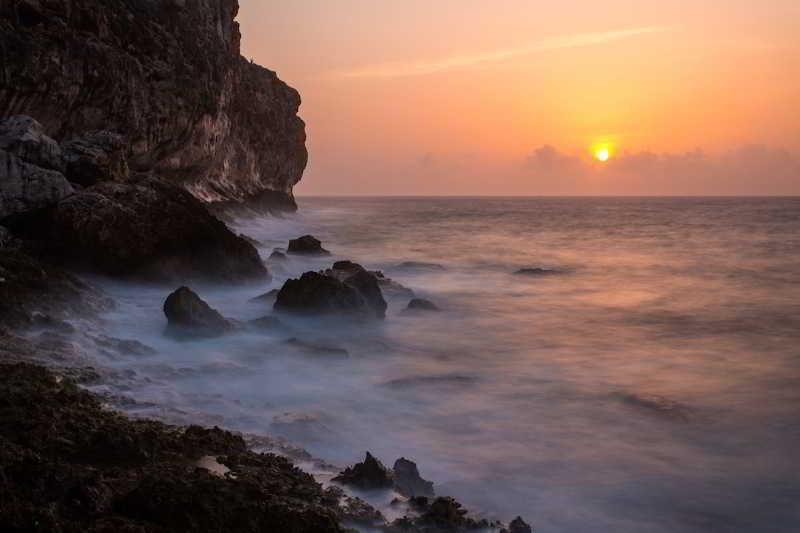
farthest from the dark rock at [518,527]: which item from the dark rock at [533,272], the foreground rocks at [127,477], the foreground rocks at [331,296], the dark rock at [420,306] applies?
the dark rock at [533,272]

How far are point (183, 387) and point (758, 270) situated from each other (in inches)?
1046

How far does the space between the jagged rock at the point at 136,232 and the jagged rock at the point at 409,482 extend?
9.21m

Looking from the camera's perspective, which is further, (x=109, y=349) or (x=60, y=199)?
(x=60, y=199)

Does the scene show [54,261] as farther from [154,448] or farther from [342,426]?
[154,448]

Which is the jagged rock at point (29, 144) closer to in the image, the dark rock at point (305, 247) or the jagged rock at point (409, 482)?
the jagged rock at point (409, 482)

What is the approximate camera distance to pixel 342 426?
8.34 metres

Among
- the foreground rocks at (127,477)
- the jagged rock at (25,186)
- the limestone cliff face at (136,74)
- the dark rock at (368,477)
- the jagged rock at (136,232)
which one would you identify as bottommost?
the dark rock at (368,477)

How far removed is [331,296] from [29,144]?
653 centimetres

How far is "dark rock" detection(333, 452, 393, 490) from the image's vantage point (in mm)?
5977

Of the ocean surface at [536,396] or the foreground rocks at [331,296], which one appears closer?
the ocean surface at [536,396]

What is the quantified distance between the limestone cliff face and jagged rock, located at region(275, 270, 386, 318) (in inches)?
372

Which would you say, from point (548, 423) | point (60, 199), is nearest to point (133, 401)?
point (548, 423)

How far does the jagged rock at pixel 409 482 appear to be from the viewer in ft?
20.3

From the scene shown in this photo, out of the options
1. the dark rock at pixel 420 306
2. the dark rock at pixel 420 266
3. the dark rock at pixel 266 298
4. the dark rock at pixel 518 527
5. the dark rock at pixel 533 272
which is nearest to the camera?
the dark rock at pixel 518 527
